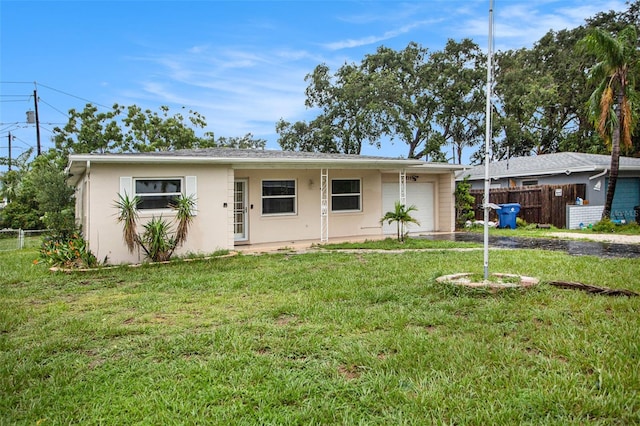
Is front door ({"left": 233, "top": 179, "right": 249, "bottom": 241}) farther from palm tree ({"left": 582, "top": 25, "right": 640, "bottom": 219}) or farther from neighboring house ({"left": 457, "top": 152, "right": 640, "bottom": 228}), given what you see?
palm tree ({"left": 582, "top": 25, "right": 640, "bottom": 219})

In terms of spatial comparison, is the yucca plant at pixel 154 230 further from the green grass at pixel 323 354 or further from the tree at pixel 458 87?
the tree at pixel 458 87

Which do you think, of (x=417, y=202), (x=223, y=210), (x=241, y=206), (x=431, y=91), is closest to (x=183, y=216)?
(x=223, y=210)

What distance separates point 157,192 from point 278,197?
3.82 meters

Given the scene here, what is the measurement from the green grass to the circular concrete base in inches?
7.9

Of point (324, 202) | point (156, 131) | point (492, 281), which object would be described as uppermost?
point (156, 131)

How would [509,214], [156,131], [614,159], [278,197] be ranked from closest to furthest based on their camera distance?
[278,197]
[614,159]
[509,214]
[156,131]

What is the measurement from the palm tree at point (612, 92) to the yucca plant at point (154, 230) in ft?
48.9

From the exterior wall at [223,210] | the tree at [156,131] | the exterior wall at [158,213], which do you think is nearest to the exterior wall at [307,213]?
the exterior wall at [223,210]

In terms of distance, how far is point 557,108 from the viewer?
27.5 meters

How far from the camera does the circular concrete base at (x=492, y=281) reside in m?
5.40

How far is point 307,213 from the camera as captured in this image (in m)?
13.2

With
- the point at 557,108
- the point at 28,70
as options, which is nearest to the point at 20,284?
the point at 28,70

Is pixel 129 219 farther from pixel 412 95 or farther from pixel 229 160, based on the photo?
pixel 412 95

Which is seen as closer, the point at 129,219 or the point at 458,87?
the point at 129,219
